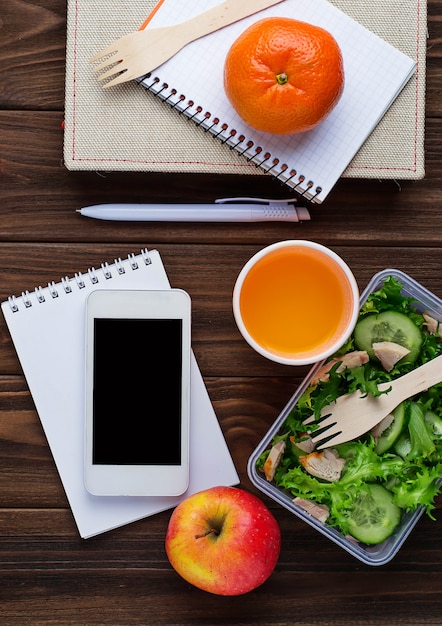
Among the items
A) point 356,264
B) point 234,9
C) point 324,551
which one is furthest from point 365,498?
point 234,9

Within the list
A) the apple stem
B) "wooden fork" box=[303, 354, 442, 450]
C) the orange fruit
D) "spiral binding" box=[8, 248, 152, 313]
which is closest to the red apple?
the apple stem

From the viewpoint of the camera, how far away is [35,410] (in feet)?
2.58

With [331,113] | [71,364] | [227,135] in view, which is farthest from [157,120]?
[71,364]

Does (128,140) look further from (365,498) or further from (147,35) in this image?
(365,498)

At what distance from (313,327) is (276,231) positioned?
0.13 meters

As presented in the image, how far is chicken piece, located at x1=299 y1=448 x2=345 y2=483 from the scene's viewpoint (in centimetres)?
72

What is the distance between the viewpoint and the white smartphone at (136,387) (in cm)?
77

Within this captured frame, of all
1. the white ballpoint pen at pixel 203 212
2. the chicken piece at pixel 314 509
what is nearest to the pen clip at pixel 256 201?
the white ballpoint pen at pixel 203 212

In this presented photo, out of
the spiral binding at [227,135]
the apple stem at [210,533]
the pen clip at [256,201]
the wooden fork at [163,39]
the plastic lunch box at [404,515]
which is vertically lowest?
the apple stem at [210,533]

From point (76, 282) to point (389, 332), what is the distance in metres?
0.35

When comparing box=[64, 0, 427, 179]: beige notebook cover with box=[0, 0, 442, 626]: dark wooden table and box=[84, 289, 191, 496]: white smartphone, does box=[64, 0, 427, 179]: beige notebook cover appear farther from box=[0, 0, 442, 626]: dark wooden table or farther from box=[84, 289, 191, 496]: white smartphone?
box=[84, 289, 191, 496]: white smartphone

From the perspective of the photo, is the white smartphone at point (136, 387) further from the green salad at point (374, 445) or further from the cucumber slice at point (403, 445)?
the cucumber slice at point (403, 445)

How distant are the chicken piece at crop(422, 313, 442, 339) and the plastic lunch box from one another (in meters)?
0.01

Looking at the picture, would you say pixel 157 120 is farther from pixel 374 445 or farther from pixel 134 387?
pixel 374 445
